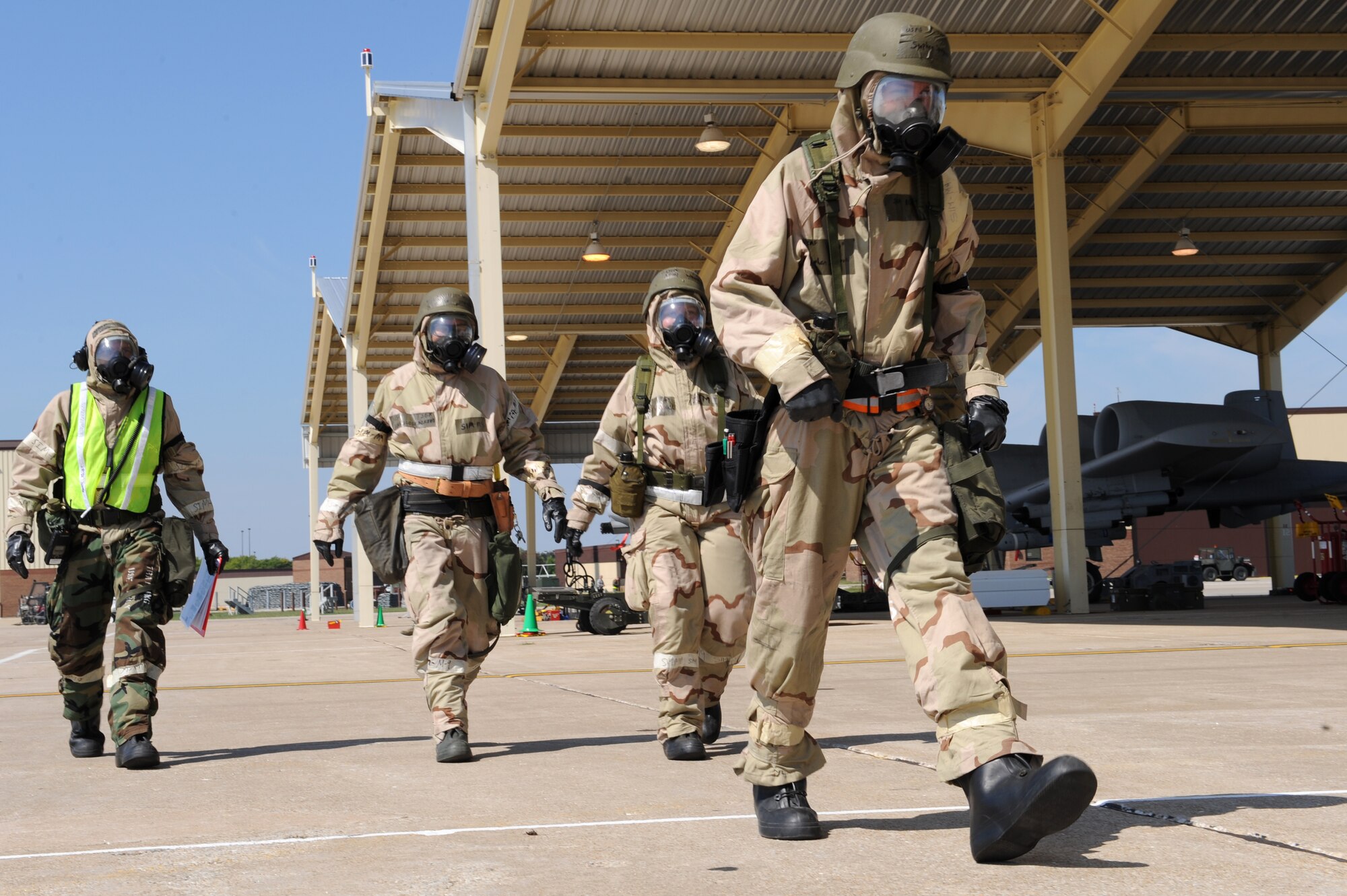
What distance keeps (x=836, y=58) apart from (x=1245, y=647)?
11267 mm

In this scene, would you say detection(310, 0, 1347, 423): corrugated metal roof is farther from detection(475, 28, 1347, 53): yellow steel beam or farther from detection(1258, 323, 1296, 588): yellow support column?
detection(1258, 323, 1296, 588): yellow support column

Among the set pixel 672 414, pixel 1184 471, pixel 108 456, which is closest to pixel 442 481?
pixel 672 414

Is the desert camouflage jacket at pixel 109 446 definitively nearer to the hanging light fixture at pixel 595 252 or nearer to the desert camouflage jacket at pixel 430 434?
the desert camouflage jacket at pixel 430 434

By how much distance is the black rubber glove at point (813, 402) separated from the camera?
11.3 feet

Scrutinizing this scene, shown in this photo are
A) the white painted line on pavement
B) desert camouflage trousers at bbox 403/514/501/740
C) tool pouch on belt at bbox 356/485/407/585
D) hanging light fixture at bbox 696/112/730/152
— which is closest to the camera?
the white painted line on pavement

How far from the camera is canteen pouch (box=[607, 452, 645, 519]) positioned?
6453 millimetres

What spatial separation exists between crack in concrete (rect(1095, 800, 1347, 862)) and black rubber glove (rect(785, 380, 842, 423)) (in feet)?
4.90

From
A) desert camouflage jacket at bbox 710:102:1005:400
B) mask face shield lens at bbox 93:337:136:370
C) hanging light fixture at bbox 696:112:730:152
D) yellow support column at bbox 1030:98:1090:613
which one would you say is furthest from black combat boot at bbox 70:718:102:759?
yellow support column at bbox 1030:98:1090:613

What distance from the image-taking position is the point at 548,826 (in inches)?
159

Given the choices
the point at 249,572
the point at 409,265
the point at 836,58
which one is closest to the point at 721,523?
the point at 836,58

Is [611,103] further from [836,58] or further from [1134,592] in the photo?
[1134,592]

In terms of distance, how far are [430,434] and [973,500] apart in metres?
3.61

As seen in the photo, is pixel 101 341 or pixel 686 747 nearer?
pixel 686 747

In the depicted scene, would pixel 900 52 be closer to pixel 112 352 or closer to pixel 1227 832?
pixel 1227 832
